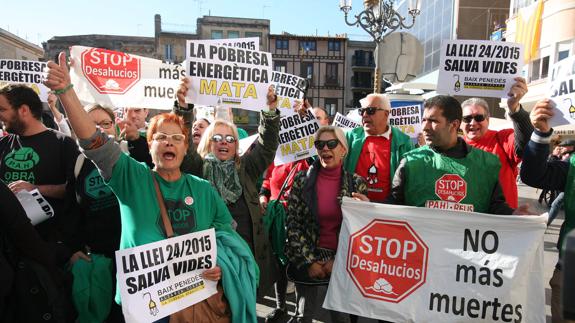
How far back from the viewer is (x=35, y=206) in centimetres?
260

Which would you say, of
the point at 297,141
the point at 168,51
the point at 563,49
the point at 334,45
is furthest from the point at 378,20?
the point at 334,45

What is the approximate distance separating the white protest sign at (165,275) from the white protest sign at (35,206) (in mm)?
975

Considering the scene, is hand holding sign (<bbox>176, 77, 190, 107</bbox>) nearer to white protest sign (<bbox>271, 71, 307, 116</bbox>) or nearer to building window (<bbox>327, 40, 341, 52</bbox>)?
white protest sign (<bbox>271, 71, 307, 116</bbox>)

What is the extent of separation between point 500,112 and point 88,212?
2709 cm

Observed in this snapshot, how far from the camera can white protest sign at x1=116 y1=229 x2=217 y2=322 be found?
2100mm

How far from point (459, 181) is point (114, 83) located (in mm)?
4405

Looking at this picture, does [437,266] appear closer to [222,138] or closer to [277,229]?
[277,229]

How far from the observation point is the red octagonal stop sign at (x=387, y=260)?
9.00ft

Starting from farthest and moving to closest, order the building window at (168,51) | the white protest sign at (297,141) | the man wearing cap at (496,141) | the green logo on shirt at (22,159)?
the building window at (168,51)
the white protest sign at (297,141)
the man wearing cap at (496,141)
the green logo on shirt at (22,159)

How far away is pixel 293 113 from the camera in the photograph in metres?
4.73

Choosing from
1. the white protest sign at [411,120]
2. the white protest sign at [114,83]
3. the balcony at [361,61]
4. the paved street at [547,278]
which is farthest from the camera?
the balcony at [361,61]

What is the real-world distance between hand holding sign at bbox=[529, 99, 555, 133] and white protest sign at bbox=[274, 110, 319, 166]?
2229 mm

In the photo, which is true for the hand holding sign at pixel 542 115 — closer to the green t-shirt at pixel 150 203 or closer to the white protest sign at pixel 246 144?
the green t-shirt at pixel 150 203

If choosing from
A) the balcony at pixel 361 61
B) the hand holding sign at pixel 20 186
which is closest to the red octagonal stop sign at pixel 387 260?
the hand holding sign at pixel 20 186
